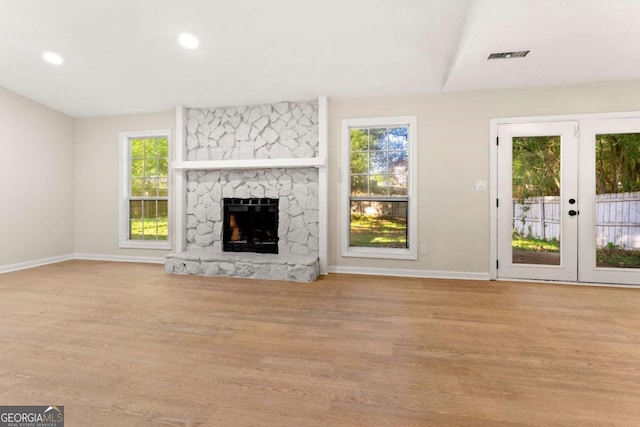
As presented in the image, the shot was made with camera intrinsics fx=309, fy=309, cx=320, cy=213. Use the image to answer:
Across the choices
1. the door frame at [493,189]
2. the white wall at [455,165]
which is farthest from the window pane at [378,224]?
the door frame at [493,189]

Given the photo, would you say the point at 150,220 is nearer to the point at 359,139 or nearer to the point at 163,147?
the point at 163,147

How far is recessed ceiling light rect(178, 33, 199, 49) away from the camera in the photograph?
3203 mm

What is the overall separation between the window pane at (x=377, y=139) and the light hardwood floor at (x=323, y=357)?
6.60 ft

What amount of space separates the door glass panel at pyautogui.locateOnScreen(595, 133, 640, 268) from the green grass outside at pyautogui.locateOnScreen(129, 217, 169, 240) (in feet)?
19.8

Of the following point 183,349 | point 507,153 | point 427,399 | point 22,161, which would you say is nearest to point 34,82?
point 22,161

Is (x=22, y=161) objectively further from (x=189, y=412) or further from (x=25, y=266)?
(x=189, y=412)

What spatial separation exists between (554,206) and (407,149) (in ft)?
6.25

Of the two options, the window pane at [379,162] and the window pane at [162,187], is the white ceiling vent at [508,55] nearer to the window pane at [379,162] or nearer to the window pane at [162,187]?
the window pane at [379,162]

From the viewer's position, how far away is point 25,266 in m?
4.57

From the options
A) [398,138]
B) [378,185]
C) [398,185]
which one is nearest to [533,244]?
[398,185]

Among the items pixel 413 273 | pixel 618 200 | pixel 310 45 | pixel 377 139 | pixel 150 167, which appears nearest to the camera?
pixel 310 45

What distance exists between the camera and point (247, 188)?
462 centimetres

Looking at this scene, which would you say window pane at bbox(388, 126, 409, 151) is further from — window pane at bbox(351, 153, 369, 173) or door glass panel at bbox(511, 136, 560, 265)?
door glass panel at bbox(511, 136, 560, 265)

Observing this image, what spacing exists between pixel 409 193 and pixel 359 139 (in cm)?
103
